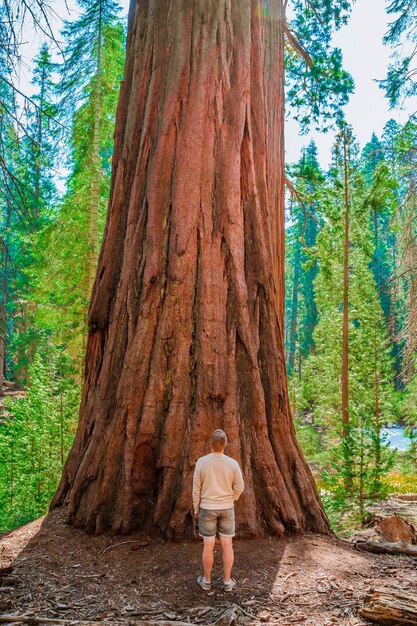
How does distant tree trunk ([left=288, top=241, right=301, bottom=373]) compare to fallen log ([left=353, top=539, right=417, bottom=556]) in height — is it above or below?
above

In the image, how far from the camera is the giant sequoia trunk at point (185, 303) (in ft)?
15.5

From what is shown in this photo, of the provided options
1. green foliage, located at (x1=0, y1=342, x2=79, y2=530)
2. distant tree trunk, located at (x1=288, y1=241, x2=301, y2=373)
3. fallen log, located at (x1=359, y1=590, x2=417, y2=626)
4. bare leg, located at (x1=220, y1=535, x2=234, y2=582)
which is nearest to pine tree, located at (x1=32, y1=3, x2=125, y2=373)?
green foliage, located at (x1=0, y1=342, x2=79, y2=530)

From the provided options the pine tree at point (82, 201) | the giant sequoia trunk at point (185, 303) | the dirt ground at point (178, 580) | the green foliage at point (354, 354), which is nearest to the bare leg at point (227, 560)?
the dirt ground at point (178, 580)

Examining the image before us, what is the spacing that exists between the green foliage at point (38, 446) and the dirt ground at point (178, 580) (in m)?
4.91

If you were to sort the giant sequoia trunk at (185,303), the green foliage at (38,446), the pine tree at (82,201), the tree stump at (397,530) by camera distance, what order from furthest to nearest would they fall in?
1. the pine tree at (82,201)
2. the green foliage at (38,446)
3. the tree stump at (397,530)
4. the giant sequoia trunk at (185,303)

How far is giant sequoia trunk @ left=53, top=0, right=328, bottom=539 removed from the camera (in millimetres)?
4715

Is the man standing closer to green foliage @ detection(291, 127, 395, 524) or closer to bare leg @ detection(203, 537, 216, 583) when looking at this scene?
bare leg @ detection(203, 537, 216, 583)

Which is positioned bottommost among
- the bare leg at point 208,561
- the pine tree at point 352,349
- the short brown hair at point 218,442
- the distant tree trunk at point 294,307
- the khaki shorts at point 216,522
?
the bare leg at point 208,561

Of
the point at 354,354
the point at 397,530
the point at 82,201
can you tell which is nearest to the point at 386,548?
the point at 397,530

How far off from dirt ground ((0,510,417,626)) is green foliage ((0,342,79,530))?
4915 millimetres

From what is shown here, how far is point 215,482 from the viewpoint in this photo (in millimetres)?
3820

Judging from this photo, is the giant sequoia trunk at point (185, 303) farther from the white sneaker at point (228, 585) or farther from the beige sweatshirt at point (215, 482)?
the white sneaker at point (228, 585)

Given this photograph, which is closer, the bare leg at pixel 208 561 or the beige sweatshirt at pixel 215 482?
the bare leg at pixel 208 561

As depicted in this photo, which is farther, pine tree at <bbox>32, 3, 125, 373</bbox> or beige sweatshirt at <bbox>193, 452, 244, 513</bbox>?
pine tree at <bbox>32, 3, 125, 373</bbox>
